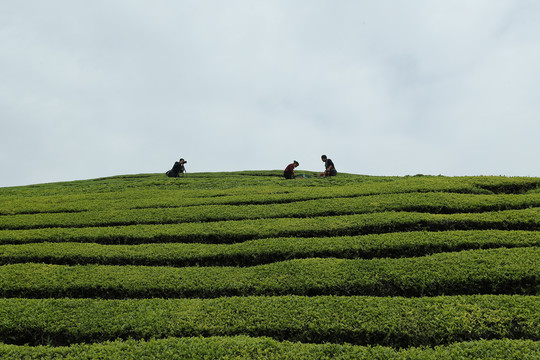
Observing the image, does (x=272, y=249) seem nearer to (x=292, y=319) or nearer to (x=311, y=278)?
(x=311, y=278)

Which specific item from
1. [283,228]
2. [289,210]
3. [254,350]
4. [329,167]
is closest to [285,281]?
[254,350]

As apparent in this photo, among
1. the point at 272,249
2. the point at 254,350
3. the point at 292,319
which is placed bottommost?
the point at 254,350

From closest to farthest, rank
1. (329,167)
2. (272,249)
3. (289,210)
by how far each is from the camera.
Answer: (272,249) < (289,210) < (329,167)

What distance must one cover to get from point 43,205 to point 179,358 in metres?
15.7

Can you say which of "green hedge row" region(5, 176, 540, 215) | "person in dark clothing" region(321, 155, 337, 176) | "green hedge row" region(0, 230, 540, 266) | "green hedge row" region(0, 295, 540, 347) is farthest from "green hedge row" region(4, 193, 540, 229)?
"person in dark clothing" region(321, 155, 337, 176)

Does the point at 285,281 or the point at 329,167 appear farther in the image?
the point at 329,167

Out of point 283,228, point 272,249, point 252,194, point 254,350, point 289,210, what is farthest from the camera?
point 252,194

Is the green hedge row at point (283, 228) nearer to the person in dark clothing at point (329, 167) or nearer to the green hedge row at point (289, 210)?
the green hedge row at point (289, 210)

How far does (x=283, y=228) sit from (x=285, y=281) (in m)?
3.56

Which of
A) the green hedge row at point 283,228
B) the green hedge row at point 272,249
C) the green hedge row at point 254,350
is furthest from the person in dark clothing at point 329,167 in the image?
the green hedge row at point 254,350

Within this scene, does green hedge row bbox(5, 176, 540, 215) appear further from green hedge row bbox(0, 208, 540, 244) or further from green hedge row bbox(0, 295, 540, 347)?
green hedge row bbox(0, 295, 540, 347)

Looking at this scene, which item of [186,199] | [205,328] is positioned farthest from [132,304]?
[186,199]

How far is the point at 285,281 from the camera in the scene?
884 centimetres

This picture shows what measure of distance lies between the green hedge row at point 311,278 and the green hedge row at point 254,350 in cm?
196
